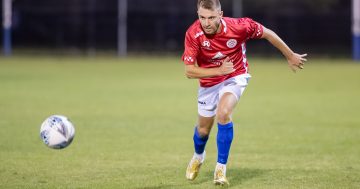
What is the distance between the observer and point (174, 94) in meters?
19.5

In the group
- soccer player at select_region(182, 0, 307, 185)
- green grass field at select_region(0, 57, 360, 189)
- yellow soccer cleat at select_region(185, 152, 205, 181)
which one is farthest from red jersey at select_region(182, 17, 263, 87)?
green grass field at select_region(0, 57, 360, 189)

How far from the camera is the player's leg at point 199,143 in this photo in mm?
8422

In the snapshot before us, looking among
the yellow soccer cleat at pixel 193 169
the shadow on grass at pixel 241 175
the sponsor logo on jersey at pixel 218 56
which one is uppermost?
the sponsor logo on jersey at pixel 218 56

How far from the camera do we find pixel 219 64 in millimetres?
8438

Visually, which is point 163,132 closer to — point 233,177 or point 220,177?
point 233,177

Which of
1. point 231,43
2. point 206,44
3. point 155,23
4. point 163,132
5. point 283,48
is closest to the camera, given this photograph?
point 206,44

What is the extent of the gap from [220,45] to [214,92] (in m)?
0.57

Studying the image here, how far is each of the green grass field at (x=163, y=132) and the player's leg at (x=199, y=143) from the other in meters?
0.15

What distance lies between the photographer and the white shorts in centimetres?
839

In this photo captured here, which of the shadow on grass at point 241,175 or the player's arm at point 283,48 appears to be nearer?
the shadow on grass at point 241,175

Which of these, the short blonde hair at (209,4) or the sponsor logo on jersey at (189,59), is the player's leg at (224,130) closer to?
the sponsor logo on jersey at (189,59)

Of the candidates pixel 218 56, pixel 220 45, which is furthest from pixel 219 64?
pixel 220 45

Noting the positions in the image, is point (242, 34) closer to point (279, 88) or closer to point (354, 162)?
point (354, 162)

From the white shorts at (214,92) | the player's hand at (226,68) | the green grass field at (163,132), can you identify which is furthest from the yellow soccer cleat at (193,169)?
the player's hand at (226,68)
